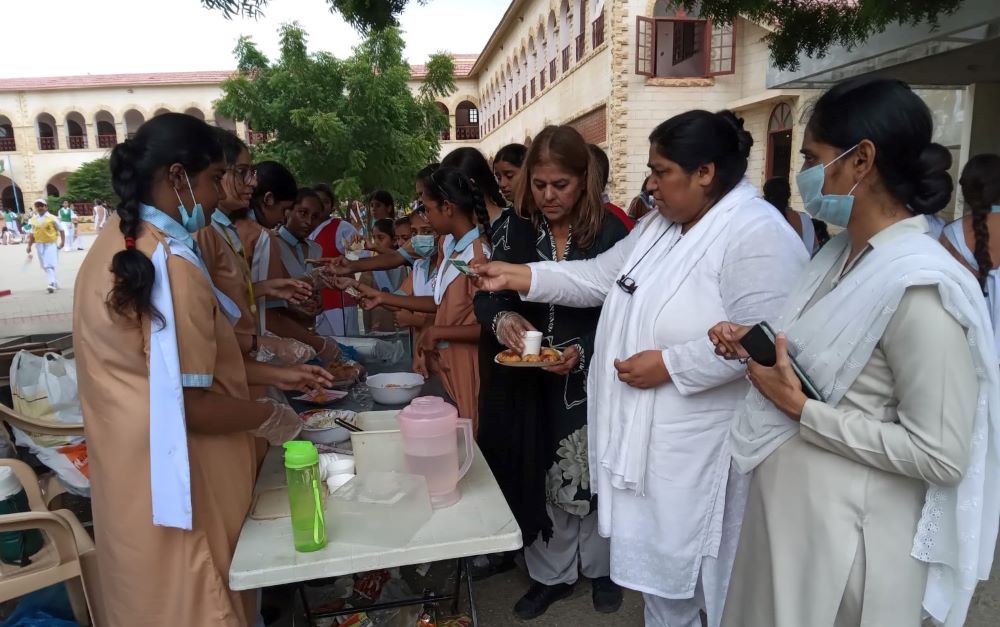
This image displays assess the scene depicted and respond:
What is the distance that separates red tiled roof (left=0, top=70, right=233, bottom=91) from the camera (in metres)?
32.6

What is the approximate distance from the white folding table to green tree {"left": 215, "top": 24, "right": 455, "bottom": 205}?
8486 mm

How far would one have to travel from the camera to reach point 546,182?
2.22m

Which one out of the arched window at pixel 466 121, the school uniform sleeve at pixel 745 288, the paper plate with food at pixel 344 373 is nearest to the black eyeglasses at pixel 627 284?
the school uniform sleeve at pixel 745 288

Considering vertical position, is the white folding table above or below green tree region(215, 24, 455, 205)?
below

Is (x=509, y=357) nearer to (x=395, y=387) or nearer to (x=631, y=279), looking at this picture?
(x=631, y=279)

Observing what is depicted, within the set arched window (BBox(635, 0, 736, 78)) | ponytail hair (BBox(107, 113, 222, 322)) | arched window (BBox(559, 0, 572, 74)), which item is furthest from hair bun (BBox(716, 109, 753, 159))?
arched window (BBox(559, 0, 572, 74))

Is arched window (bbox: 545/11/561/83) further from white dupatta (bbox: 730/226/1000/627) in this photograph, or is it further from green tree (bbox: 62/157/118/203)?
green tree (bbox: 62/157/118/203)

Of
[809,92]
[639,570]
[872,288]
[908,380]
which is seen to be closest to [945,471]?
[908,380]

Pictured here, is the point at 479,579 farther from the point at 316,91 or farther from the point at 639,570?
the point at 316,91

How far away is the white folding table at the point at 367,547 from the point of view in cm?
134

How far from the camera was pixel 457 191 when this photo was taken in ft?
8.78

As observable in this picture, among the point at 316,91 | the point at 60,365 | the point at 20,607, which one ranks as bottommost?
the point at 20,607

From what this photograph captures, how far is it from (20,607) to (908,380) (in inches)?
111

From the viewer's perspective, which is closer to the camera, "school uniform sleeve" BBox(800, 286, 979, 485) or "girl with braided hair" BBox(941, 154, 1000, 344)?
"school uniform sleeve" BBox(800, 286, 979, 485)
